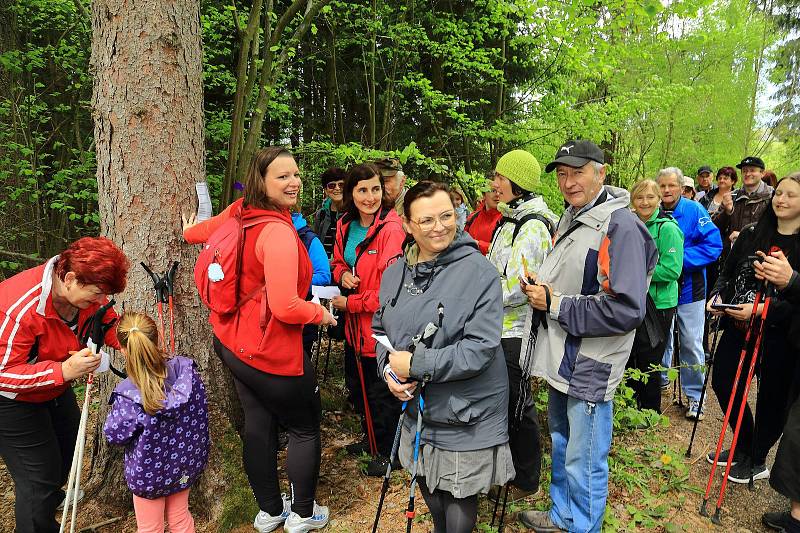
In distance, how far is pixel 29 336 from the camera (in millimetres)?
2471

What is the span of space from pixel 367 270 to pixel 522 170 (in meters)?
1.44

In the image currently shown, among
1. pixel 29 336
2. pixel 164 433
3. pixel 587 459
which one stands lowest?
pixel 587 459

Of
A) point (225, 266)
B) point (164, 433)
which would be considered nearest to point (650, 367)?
point (225, 266)

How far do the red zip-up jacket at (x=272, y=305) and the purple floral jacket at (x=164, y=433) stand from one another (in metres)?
0.33

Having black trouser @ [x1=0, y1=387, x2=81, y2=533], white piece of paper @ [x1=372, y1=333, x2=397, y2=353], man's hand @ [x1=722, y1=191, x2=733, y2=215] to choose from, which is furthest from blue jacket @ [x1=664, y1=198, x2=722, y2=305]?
black trouser @ [x1=0, y1=387, x2=81, y2=533]

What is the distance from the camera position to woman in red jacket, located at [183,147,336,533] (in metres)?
2.59

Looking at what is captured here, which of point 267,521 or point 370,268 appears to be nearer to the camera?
point 267,521

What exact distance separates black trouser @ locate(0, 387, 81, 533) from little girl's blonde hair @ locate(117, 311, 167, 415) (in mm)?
751

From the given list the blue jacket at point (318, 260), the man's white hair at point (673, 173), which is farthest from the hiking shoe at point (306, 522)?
the man's white hair at point (673, 173)

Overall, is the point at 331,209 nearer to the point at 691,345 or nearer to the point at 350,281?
the point at 350,281

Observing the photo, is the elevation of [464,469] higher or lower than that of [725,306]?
lower

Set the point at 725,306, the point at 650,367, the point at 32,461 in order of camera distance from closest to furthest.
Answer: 1. the point at 32,461
2. the point at 725,306
3. the point at 650,367

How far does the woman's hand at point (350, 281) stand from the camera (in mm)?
3773

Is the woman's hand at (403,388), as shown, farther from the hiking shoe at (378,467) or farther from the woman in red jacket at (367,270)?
the hiking shoe at (378,467)
